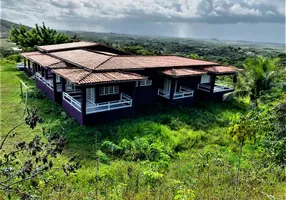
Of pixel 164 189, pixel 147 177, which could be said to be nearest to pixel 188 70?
pixel 147 177

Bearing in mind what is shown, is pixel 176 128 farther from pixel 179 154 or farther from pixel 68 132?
pixel 68 132

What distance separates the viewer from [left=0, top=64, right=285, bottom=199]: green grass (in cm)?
568

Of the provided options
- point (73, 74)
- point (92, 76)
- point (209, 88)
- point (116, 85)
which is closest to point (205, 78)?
point (209, 88)

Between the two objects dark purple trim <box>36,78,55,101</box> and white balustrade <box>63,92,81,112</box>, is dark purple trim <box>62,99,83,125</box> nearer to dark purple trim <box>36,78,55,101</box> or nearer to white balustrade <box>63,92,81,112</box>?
white balustrade <box>63,92,81,112</box>

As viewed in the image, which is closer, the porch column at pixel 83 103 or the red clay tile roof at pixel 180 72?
the porch column at pixel 83 103

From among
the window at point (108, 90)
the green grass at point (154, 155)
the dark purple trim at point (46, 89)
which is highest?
the window at point (108, 90)

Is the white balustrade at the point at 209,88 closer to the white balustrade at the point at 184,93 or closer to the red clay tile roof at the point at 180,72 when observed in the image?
the white balustrade at the point at 184,93

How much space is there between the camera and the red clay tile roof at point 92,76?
455 inches

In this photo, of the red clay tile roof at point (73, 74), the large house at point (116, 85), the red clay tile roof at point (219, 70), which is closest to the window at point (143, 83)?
the large house at point (116, 85)

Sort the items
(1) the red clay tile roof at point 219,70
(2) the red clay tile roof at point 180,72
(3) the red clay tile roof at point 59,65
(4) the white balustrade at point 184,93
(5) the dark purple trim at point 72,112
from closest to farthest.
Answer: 1. (5) the dark purple trim at point 72,112
2. (3) the red clay tile roof at point 59,65
3. (2) the red clay tile roof at point 180,72
4. (4) the white balustrade at point 184,93
5. (1) the red clay tile roof at point 219,70

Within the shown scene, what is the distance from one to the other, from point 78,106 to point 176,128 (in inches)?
211

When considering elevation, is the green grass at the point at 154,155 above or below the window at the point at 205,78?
below

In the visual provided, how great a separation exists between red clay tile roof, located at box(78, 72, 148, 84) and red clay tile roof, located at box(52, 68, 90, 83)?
0.33 meters

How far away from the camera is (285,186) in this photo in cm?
581
